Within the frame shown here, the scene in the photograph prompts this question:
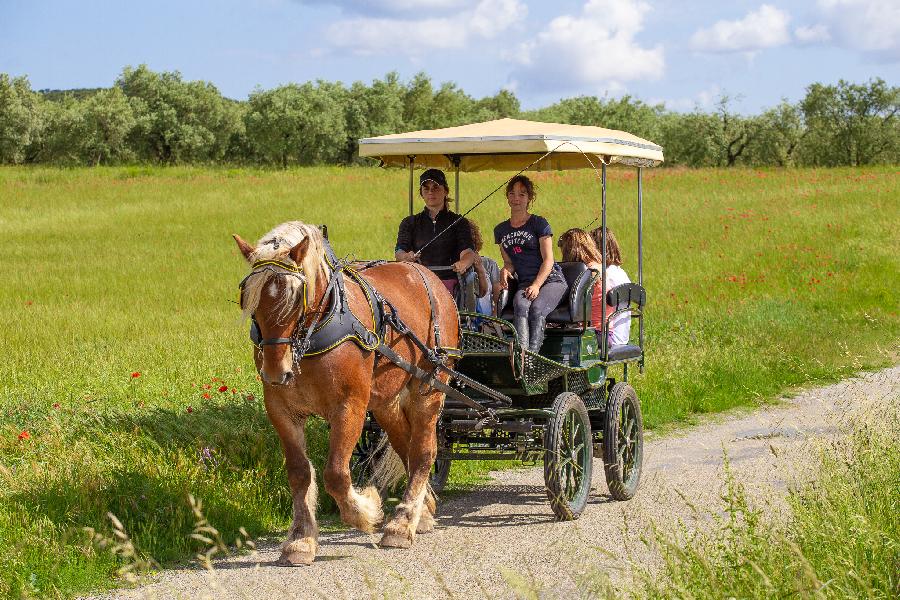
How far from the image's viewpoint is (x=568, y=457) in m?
8.05

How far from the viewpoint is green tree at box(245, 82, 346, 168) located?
259 feet

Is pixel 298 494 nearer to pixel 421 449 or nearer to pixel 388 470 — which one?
pixel 421 449

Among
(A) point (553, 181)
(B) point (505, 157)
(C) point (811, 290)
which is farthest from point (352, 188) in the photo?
(B) point (505, 157)

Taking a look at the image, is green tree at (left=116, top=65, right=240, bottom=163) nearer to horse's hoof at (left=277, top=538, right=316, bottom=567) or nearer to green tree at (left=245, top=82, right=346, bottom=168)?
green tree at (left=245, top=82, right=346, bottom=168)

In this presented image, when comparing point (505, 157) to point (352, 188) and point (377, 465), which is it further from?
point (352, 188)

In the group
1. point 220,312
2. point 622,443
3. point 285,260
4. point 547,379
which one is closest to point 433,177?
point 547,379

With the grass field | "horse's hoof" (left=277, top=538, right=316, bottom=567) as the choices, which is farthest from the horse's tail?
"horse's hoof" (left=277, top=538, right=316, bottom=567)

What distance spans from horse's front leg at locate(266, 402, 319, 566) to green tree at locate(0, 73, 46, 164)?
77829mm

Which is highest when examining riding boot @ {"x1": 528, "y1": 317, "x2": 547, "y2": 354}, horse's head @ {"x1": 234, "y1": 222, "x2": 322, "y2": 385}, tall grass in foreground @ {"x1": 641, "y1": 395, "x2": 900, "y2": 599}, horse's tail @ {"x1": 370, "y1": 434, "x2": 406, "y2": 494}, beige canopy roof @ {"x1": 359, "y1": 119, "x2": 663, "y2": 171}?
beige canopy roof @ {"x1": 359, "y1": 119, "x2": 663, "y2": 171}

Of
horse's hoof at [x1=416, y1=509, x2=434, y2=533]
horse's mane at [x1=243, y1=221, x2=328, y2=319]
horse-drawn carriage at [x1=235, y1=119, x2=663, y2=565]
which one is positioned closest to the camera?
horse's mane at [x1=243, y1=221, x2=328, y2=319]

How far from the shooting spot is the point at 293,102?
81.1 meters

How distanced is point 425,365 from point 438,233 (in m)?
1.68

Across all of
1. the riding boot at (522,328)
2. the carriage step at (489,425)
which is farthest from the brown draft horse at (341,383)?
the riding boot at (522,328)

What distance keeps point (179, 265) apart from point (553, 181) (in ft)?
61.9
